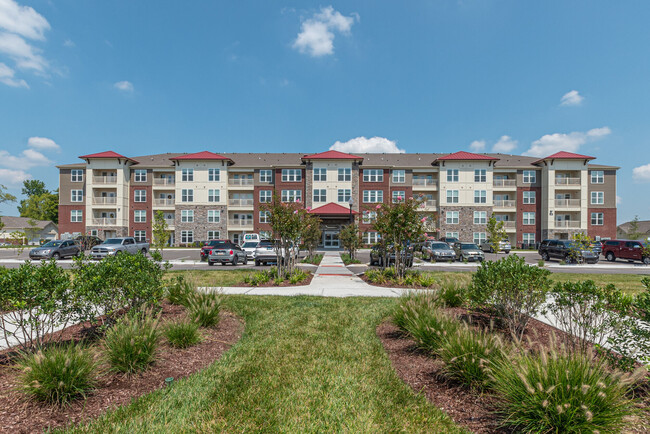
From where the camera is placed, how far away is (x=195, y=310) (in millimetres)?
6383

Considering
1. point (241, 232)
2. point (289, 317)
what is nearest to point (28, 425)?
point (289, 317)

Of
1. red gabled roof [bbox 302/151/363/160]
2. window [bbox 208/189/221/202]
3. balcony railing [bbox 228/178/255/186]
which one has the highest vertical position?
red gabled roof [bbox 302/151/363/160]

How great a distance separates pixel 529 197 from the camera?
45.0 m

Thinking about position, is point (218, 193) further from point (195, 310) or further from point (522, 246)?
point (522, 246)

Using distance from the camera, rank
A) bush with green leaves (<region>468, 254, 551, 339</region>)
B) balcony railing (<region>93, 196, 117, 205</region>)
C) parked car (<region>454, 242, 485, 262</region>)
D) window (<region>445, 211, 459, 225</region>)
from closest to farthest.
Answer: bush with green leaves (<region>468, 254, 551, 339</region>) < parked car (<region>454, 242, 485, 262</region>) < window (<region>445, 211, 459, 225</region>) < balcony railing (<region>93, 196, 117, 205</region>)

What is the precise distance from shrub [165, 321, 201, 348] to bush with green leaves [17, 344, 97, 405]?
5.02 ft

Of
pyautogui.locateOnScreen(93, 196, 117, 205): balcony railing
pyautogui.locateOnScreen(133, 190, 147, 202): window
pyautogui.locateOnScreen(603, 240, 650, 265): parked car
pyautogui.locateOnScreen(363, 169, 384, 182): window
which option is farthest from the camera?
pyautogui.locateOnScreen(133, 190, 147, 202): window

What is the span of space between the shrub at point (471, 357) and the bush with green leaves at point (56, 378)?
→ 4453mm

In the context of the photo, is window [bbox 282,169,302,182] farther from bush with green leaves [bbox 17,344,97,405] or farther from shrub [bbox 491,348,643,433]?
shrub [bbox 491,348,643,433]

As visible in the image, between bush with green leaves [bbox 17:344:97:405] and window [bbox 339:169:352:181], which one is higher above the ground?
window [bbox 339:169:352:181]

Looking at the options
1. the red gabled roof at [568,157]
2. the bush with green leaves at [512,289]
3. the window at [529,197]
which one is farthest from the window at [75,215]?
the red gabled roof at [568,157]

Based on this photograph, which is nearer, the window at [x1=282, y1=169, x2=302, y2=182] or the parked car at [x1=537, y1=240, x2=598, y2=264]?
the parked car at [x1=537, y1=240, x2=598, y2=264]

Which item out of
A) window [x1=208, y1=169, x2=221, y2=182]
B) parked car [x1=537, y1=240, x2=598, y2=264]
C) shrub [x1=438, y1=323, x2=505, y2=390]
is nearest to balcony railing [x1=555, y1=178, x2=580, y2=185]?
parked car [x1=537, y1=240, x2=598, y2=264]

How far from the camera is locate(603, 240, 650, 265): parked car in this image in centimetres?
2533
